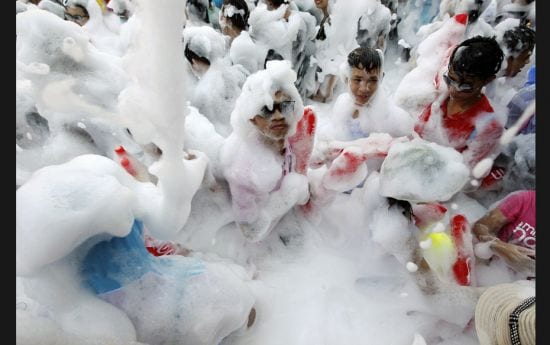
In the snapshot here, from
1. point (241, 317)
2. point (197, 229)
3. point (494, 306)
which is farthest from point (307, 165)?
point (494, 306)

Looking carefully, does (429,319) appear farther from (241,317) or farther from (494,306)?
(241,317)

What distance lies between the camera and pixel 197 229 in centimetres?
142

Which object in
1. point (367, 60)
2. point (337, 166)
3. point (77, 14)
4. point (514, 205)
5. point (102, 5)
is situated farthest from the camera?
point (102, 5)

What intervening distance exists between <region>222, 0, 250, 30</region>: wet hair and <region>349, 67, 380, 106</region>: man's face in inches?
37.5

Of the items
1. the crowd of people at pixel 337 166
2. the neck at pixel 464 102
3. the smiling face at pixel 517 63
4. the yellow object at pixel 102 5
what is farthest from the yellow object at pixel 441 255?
the yellow object at pixel 102 5

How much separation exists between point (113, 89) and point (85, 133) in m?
0.73

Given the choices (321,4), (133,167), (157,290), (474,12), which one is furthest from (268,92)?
(321,4)

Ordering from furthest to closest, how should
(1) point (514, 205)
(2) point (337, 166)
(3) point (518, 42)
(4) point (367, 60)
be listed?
(3) point (518, 42) → (4) point (367, 60) → (2) point (337, 166) → (1) point (514, 205)

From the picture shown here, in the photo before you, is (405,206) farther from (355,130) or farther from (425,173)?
(355,130)

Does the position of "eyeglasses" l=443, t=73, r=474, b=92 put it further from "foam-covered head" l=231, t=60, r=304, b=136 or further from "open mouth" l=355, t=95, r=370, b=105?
"foam-covered head" l=231, t=60, r=304, b=136

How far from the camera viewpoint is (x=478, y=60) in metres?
1.26

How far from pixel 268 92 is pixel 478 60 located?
62 centimetres

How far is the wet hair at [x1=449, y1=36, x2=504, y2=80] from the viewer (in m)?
1.26

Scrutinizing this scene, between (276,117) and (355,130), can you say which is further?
(355,130)
